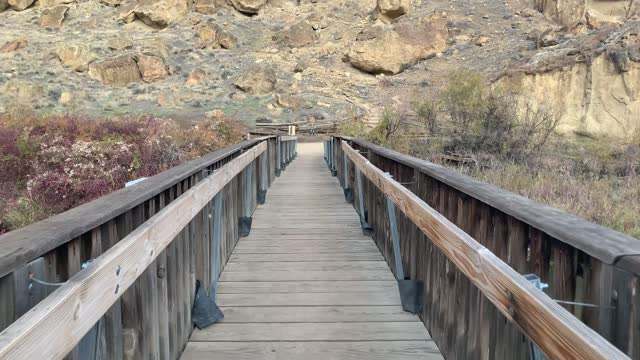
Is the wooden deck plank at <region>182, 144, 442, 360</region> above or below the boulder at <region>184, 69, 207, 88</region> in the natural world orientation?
below

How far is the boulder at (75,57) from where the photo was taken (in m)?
46.5

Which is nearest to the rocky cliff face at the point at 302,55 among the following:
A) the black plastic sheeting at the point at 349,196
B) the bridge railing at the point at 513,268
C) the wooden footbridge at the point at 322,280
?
the black plastic sheeting at the point at 349,196

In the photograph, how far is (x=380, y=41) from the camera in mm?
51000

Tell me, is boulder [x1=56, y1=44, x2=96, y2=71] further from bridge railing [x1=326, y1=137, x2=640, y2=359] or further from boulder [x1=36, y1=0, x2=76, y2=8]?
bridge railing [x1=326, y1=137, x2=640, y2=359]

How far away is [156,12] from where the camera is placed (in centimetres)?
5722

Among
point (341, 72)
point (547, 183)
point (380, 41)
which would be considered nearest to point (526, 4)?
point (380, 41)

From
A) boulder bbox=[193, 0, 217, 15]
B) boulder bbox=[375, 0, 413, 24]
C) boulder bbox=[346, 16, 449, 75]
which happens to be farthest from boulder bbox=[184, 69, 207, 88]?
boulder bbox=[375, 0, 413, 24]

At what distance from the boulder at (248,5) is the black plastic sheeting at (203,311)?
6149 cm

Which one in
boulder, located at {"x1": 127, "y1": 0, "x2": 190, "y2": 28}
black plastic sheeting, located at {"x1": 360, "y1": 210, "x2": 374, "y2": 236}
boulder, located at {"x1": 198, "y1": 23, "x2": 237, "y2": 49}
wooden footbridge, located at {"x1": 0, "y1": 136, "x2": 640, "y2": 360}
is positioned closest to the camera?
wooden footbridge, located at {"x1": 0, "y1": 136, "x2": 640, "y2": 360}

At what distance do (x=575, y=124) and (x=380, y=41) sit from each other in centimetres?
2489

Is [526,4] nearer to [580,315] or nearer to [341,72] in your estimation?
[341,72]

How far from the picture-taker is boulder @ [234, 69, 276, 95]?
43.1 metres

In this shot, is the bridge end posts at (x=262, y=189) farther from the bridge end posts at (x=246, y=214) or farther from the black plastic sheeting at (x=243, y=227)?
the black plastic sheeting at (x=243, y=227)

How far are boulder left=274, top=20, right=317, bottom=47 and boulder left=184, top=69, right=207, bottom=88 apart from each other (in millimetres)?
11561
